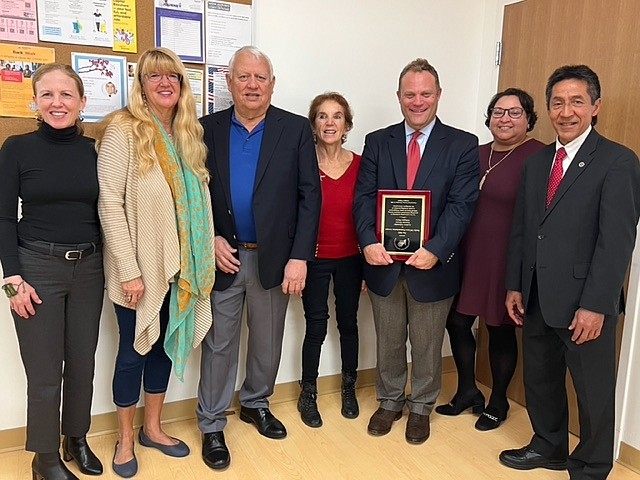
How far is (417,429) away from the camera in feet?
8.40

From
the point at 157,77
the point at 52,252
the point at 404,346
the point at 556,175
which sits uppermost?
the point at 157,77

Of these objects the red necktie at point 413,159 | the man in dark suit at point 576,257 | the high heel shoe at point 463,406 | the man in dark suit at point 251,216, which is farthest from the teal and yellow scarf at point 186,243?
the high heel shoe at point 463,406

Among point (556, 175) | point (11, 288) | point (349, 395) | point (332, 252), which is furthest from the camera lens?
point (349, 395)

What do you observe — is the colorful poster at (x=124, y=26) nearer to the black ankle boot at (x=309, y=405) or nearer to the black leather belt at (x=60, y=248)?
the black leather belt at (x=60, y=248)

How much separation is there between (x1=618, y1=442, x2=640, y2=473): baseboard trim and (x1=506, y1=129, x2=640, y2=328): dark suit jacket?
0.73m

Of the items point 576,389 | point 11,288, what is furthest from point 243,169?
point 576,389

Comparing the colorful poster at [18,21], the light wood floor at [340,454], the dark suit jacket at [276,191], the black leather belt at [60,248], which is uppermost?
the colorful poster at [18,21]

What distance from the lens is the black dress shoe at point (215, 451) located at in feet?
7.49

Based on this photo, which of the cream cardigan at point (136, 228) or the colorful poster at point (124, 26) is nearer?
the cream cardigan at point (136, 228)

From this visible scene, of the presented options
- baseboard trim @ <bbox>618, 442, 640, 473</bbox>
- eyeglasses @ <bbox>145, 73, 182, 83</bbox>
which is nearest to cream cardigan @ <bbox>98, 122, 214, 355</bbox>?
eyeglasses @ <bbox>145, 73, 182, 83</bbox>

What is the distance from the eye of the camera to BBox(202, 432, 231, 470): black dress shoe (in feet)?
Answer: 7.49

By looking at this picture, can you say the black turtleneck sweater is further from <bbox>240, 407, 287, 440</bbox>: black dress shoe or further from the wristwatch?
<bbox>240, 407, 287, 440</bbox>: black dress shoe

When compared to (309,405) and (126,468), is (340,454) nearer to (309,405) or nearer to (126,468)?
(309,405)

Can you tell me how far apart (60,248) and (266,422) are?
1209 mm
